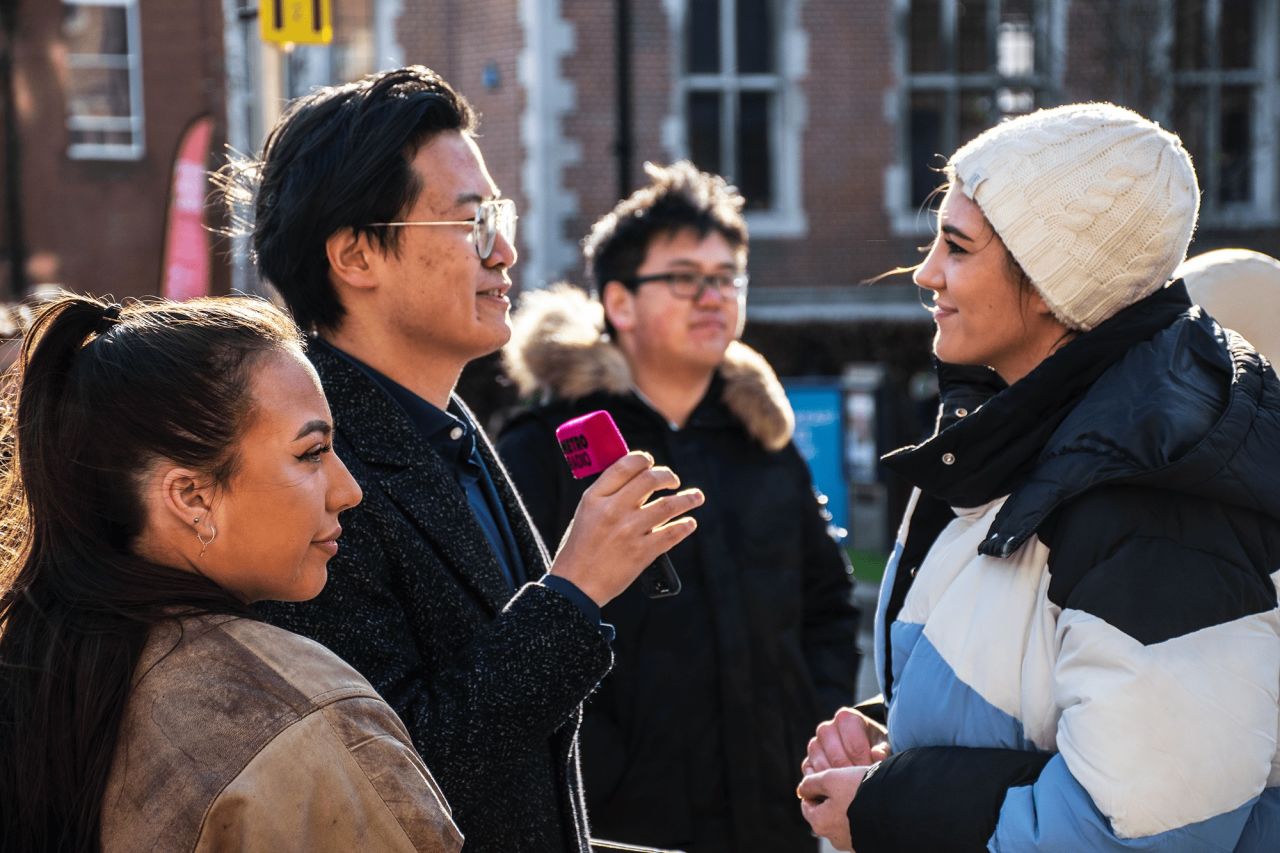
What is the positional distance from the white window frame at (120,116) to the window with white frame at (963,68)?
1140cm

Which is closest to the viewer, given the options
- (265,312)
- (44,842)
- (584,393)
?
(44,842)

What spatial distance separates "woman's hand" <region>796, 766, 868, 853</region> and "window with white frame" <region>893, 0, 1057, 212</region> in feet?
48.4

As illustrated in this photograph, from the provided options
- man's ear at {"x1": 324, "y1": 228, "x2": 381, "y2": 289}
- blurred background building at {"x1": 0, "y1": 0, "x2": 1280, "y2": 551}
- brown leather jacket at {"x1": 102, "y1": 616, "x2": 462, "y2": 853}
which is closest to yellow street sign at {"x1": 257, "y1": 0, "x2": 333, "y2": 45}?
man's ear at {"x1": 324, "y1": 228, "x2": 381, "y2": 289}

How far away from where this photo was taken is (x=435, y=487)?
2.29 meters

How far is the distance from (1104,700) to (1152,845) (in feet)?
0.66

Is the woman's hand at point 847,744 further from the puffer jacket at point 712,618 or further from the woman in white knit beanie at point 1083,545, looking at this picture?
the puffer jacket at point 712,618

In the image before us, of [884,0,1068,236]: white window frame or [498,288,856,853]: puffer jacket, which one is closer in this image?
[498,288,856,853]: puffer jacket

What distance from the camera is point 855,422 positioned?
11.3m

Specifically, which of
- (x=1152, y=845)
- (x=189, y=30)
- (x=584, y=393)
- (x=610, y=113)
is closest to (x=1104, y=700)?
(x=1152, y=845)

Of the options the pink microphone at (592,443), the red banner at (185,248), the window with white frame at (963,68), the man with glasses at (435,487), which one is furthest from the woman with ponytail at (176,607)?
the window with white frame at (963,68)

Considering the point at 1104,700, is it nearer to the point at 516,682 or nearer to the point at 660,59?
the point at 516,682

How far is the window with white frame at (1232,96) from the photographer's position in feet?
54.3

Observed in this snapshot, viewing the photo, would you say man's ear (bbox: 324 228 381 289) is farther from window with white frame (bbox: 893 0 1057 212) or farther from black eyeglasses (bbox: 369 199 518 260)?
window with white frame (bbox: 893 0 1057 212)

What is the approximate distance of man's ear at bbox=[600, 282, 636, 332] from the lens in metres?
3.86
